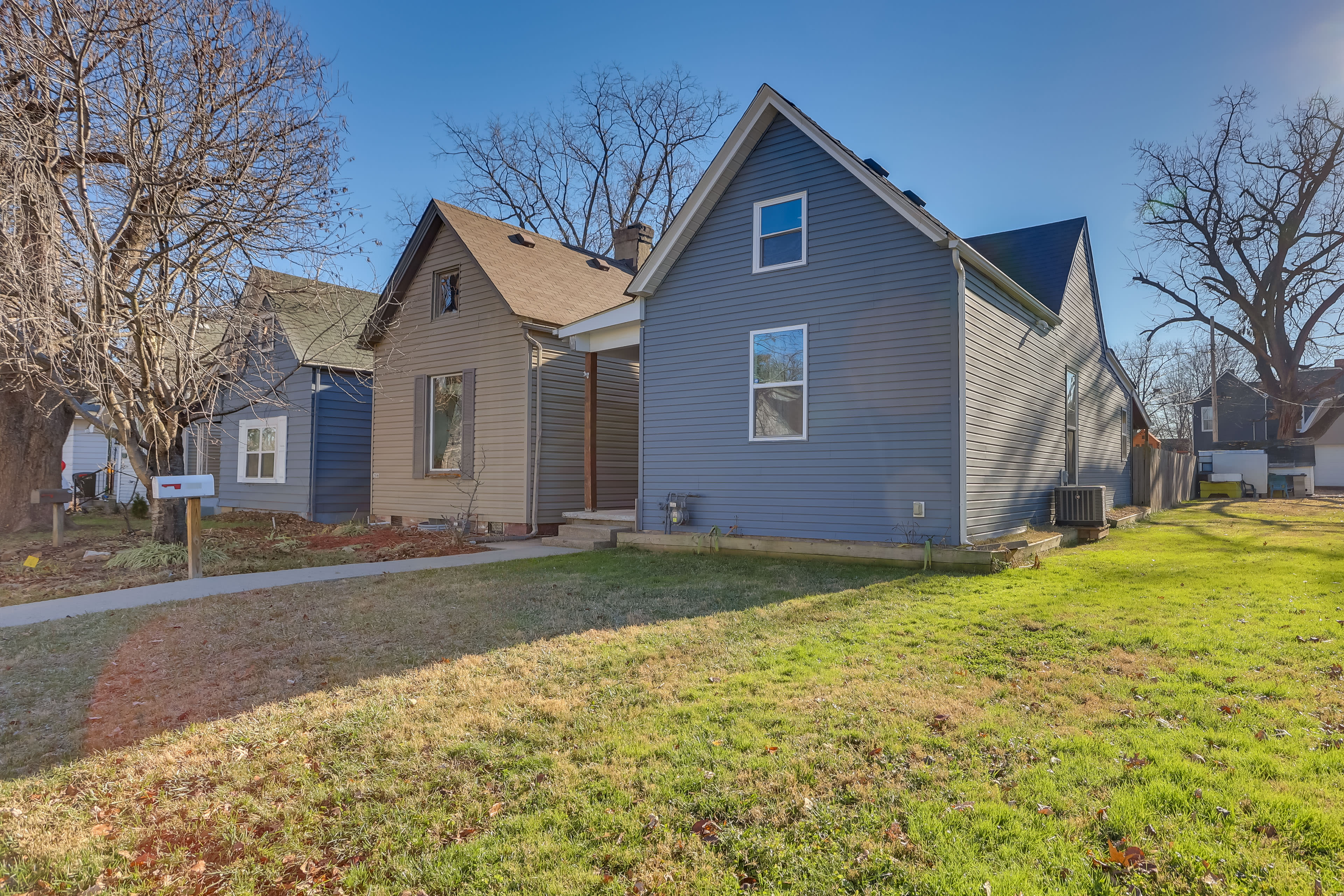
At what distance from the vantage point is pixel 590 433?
39.7 feet

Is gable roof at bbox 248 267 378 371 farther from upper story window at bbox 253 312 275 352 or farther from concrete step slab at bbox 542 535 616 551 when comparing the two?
concrete step slab at bbox 542 535 616 551

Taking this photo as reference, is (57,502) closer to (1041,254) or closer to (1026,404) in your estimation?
(1026,404)

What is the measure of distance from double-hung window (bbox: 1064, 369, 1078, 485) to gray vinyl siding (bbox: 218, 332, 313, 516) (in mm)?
14975

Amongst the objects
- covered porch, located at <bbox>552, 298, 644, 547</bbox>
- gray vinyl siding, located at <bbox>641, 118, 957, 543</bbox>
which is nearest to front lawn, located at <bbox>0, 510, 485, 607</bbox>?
covered porch, located at <bbox>552, 298, 644, 547</bbox>

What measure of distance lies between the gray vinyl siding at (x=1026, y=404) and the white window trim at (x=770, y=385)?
6.56ft

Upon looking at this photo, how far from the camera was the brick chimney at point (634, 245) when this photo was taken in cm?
1927

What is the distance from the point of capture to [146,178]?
8227mm

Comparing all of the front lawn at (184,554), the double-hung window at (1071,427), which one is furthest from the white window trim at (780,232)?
the double-hung window at (1071,427)

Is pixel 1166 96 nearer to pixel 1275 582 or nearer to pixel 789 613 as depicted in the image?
pixel 1275 582

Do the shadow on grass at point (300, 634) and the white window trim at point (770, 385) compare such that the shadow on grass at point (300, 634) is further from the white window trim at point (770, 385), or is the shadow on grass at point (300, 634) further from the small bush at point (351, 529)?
the small bush at point (351, 529)

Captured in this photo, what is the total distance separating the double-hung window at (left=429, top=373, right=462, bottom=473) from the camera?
546 inches

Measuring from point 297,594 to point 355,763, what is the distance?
4499mm

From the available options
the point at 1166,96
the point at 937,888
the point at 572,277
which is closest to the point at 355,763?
the point at 937,888

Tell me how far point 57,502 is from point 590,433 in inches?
301
